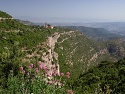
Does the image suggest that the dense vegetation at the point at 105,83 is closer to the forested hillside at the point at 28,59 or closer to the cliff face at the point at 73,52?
the forested hillside at the point at 28,59

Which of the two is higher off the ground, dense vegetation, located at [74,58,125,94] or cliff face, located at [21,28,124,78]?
dense vegetation, located at [74,58,125,94]

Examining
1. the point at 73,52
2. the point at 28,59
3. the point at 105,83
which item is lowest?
the point at 73,52

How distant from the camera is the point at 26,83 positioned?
890 cm

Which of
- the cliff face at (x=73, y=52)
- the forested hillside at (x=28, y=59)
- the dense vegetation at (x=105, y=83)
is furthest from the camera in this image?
the cliff face at (x=73, y=52)

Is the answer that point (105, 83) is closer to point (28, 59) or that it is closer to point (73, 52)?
Result: point (28, 59)

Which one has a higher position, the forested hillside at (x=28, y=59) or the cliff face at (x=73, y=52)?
the forested hillside at (x=28, y=59)

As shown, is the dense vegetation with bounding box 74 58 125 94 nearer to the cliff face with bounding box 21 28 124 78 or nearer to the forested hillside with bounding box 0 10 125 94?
the forested hillside with bounding box 0 10 125 94

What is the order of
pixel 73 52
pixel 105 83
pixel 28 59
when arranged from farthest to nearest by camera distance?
pixel 73 52 → pixel 28 59 → pixel 105 83

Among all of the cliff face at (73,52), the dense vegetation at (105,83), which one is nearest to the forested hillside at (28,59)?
the cliff face at (73,52)

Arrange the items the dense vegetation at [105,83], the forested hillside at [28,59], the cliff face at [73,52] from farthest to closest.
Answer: the cliff face at [73,52] → the dense vegetation at [105,83] → the forested hillside at [28,59]

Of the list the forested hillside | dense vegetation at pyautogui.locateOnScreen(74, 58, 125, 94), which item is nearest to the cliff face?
the forested hillside

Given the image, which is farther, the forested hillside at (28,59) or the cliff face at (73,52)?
the cliff face at (73,52)

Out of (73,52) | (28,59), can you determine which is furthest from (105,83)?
(73,52)

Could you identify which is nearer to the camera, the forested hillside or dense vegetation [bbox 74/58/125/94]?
the forested hillside
